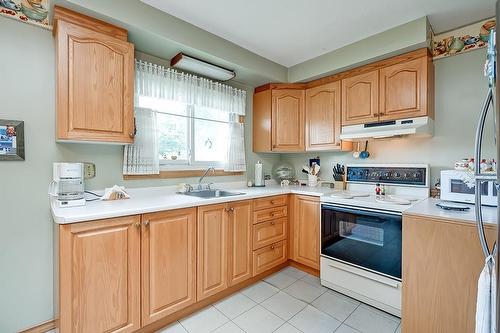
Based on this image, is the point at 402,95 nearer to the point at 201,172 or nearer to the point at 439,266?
the point at 439,266

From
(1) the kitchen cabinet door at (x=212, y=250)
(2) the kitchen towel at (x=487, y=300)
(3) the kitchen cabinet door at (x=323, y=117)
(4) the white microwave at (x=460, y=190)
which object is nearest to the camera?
(2) the kitchen towel at (x=487, y=300)

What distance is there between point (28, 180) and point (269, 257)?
2.08m

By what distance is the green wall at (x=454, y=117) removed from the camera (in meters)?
1.95

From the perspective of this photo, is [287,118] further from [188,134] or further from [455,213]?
[455,213]

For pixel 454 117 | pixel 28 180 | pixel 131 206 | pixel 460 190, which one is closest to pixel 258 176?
pixel 131 206

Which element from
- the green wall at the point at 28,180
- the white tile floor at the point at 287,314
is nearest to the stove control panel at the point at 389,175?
the white tile floor at the point at 287,314

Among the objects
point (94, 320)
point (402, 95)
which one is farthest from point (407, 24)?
point (94, 320)

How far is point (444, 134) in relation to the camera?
2.10 m

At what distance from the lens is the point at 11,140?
4.99 feet

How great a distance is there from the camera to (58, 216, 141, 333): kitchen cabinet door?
4.15ft

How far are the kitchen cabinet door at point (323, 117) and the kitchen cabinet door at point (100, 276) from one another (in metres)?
2.04

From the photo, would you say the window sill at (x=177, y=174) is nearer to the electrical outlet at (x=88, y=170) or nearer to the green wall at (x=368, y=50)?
the electrical outlet at (x=88, y=170)

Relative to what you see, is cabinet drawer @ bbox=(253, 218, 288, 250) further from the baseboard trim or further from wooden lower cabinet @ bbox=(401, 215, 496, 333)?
the baseboard trim

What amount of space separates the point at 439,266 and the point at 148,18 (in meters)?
2.57
